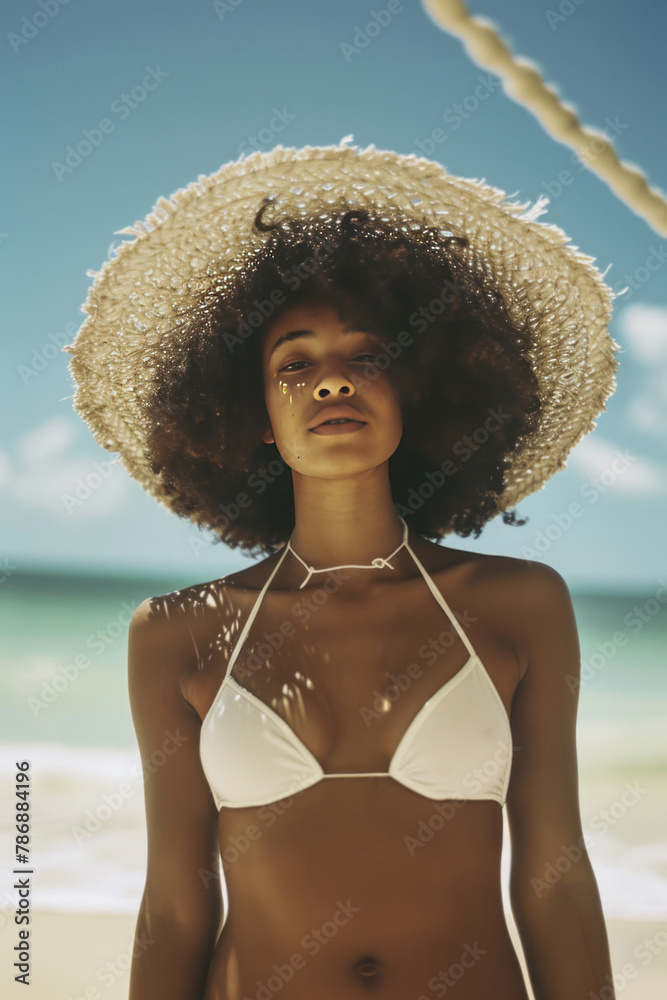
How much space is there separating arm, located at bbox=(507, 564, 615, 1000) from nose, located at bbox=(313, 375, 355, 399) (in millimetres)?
619

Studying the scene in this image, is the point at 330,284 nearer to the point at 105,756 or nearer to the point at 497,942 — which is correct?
the point at 497,942

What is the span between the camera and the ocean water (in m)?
6.84

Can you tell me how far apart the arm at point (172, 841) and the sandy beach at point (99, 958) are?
2.76 metres

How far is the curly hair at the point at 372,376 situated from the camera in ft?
8.10

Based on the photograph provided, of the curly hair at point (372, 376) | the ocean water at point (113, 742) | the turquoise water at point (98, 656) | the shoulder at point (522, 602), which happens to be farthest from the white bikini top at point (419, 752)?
the turquoise water at point (98, 656)

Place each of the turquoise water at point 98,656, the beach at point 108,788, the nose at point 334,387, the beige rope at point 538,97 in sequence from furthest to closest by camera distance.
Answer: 1. the turquoise water at point 98,656
2. the beach at point 108,788
3. the nose at point 334,387
4. the beige rope at point 538,97

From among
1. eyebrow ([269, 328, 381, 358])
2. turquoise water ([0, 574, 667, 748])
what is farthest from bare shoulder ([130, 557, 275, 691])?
turquoise water ([0, 574, 667, 748])

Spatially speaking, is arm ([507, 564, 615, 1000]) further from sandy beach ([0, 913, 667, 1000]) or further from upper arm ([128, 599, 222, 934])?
sandy beach ([0, 913, 667, 1000])

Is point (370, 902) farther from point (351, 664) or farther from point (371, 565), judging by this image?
point (371, 565)

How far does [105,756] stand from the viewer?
11.4 meters

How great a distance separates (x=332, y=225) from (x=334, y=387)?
0.57 m

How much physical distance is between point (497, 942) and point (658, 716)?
11.9 m
